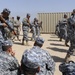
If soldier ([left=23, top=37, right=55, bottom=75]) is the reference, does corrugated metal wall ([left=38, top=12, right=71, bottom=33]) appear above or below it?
below

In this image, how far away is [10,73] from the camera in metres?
4.45

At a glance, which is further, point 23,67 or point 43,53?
point 43,53

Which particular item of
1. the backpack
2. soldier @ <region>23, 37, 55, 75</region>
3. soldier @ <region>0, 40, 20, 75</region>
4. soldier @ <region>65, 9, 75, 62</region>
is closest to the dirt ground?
soldier @ <region>65, 9, 75, 62</region>

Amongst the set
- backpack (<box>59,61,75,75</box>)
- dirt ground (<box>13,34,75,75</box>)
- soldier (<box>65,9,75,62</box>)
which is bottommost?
dirt ground (<box>13,34,75,75</box>)

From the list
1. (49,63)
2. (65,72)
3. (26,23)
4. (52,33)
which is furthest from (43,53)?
(52,33)

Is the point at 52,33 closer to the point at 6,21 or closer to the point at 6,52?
the point at 6,21

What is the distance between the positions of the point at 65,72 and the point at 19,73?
77 cm

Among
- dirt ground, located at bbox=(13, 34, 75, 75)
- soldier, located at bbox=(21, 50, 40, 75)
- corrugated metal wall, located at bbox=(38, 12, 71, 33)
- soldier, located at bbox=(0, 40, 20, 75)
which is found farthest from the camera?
corrugated metal wall, located at bbox=(38, 12, 71, 33)

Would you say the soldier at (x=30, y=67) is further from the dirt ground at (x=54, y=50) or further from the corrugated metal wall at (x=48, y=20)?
the corrugated metal wall at (x=48, y=20)

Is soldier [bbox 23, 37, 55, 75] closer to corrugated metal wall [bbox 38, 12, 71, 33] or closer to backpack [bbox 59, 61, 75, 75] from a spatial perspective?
backpack [bbox 59, 61, 75, 75]

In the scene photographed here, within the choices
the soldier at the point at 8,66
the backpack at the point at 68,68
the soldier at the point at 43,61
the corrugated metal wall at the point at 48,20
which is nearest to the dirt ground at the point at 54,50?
the soldier at the point at 43,61

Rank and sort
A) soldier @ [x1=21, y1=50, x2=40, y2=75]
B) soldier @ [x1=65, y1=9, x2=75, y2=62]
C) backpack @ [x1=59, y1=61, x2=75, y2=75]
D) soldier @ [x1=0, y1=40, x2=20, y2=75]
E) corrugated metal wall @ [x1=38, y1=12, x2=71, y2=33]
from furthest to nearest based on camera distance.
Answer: corrugated metal wall @ [x1=38, y1=12, x2=71, y2=33], soldier @ [x1=65, y1=9, x2=75, y2=62], soldier @ [x1=0, y1=40, x2=20, y2=75], soldier @ [x1=21, y1=50, x2=40, y2=75], backpack @ [x1=59, y1=61, x2=75, y2=75]

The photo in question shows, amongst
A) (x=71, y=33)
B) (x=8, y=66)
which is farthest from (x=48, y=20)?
(x=8, y=66)

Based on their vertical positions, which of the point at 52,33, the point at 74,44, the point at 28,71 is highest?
the point at 28,71
